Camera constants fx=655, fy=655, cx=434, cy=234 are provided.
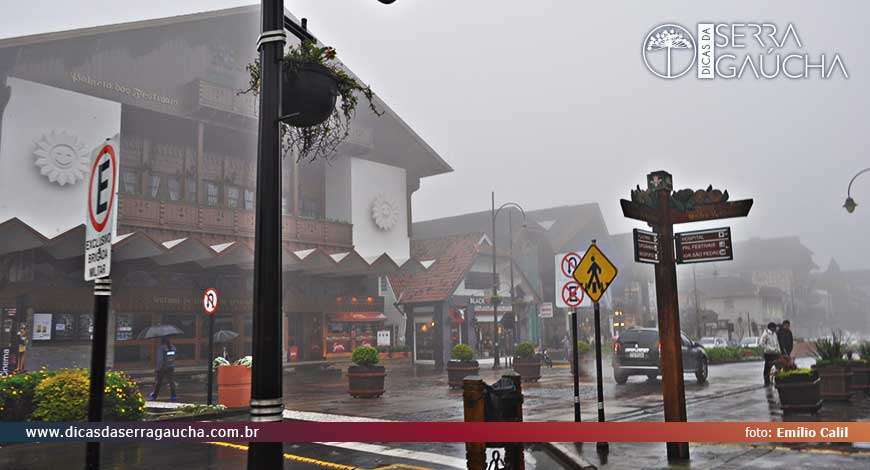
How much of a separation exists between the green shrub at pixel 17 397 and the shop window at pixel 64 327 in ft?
45.5

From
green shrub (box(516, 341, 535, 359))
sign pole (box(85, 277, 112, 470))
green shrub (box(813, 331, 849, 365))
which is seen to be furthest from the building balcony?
sign pole (box(85, 277, 112, 470))

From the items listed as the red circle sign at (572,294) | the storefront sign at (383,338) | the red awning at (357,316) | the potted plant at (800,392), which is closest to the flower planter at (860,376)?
the potted plant at (800,392)

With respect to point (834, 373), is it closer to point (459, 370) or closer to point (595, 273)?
point (595, 273)

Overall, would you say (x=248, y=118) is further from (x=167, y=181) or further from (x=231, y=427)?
(x=231, y=427)

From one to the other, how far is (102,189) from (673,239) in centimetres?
711

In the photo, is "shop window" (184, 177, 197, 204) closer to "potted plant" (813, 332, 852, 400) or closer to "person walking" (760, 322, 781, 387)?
"person walking" (760, 322, 781, 387)

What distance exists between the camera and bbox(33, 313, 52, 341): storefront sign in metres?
23.7

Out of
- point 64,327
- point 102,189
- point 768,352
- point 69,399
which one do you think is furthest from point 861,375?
point 64,327

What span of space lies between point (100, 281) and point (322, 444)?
6.96 metres

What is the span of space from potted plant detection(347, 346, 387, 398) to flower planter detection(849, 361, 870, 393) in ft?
39.0

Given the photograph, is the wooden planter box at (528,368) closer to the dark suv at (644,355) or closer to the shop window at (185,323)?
the dark suv at (644,355)

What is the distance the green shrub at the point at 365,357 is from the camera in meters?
18.7

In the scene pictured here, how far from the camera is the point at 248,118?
31250 mm

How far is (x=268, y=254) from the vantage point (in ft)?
13.4
